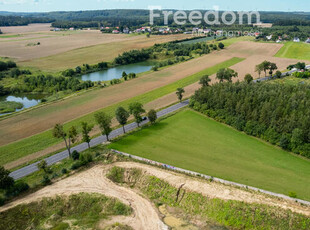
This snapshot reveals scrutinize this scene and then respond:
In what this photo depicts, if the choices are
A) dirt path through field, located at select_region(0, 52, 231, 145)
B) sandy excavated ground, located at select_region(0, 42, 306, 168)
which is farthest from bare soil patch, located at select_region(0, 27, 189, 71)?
sandy excavated ground, located at select_region(0, 42, 306, 168)

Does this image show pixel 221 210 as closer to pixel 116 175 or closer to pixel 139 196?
pixel 139 196

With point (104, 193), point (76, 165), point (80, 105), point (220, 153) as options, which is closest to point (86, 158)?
point (76, 165)

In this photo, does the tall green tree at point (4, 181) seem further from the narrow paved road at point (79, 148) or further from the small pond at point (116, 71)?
the small pond at point (116, 71)

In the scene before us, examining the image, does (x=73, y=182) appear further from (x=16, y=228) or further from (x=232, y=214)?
(x=232, y=214)

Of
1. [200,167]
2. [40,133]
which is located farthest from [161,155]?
[40,133]

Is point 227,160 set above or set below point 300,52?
below

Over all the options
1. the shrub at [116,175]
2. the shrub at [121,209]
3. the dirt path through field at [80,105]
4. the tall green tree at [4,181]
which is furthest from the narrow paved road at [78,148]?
the shrub at [121,209]

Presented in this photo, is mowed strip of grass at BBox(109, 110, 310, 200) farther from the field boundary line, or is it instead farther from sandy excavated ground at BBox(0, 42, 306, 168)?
sandy excavated ground at BBox(0, 42, 306, 168)
